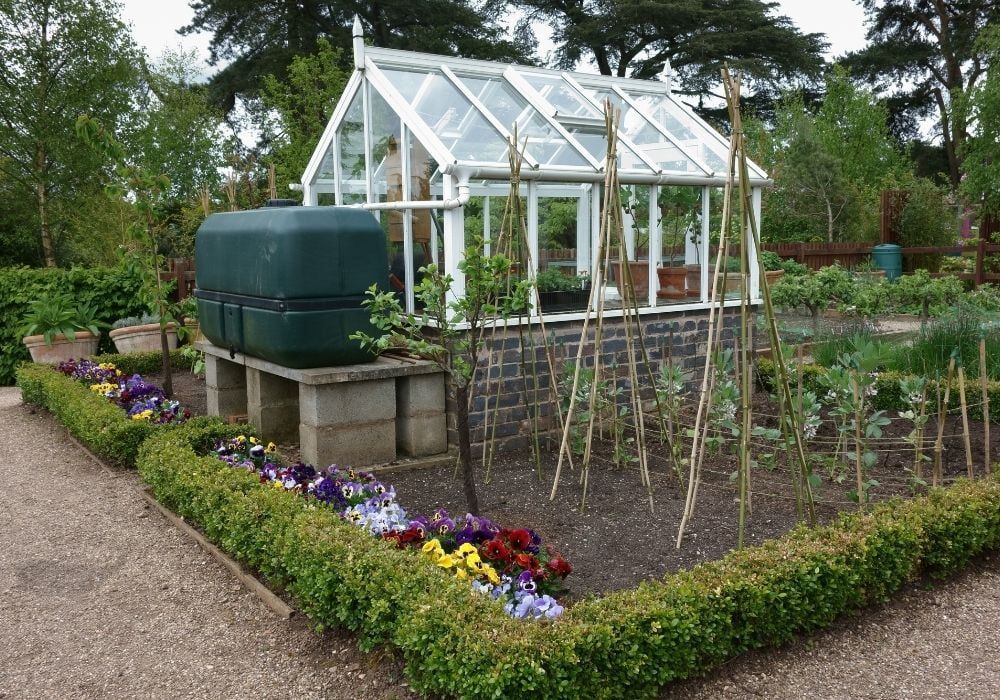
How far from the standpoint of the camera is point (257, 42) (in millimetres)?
21922

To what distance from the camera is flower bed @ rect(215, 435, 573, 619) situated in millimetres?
3895

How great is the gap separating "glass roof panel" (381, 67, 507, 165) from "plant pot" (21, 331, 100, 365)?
631 centimetres

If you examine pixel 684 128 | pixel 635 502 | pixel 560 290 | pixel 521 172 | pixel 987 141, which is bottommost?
pixel 635 502

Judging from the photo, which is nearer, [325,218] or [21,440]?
[325,218]

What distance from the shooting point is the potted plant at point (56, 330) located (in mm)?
11047

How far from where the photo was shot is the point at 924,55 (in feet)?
93.9

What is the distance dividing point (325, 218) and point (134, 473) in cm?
255

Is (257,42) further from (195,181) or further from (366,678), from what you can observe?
(366,678)

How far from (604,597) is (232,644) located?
1692 millimetres

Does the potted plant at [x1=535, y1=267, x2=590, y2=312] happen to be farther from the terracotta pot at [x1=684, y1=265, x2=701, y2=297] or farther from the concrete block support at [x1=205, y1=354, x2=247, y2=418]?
the concrete block support at [x1=205, y1=354, x2=247, y2=418]

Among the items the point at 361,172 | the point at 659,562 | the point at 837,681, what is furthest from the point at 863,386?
the point at 361,172

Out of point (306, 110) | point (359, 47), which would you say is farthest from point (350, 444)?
point (306, 110)

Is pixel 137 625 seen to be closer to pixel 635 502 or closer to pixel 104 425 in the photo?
pixel 635 502

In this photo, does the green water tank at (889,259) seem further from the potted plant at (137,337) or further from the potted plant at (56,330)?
the potted plant at (56,330)
